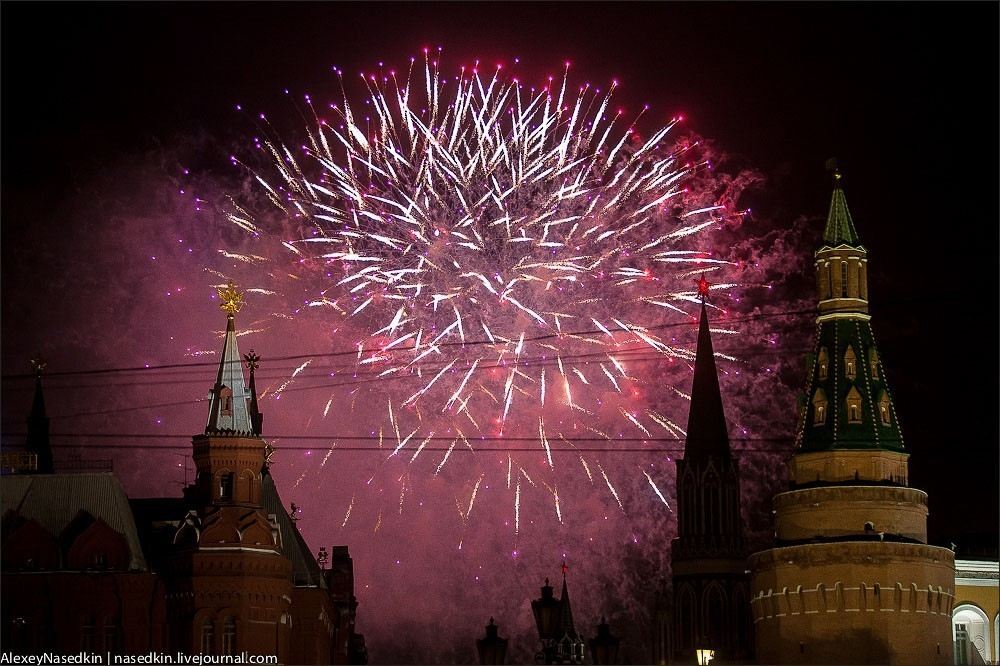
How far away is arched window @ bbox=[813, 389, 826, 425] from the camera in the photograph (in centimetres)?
12262

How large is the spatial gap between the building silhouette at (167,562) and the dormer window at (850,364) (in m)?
27.4

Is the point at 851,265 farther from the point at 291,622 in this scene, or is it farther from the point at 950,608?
the point at 291,622

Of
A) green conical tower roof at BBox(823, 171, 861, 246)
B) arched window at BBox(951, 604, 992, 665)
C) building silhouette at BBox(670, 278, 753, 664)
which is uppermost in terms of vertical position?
green conical tower roof at BBox(823, 171, 861, 246)

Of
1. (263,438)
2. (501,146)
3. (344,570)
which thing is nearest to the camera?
(501,146)

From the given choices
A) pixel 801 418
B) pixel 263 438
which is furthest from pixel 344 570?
pixel 801 418

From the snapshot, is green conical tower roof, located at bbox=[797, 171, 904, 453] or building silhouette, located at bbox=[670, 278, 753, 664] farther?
building silhouette, located at bbox=[670, 278, 753, 664]

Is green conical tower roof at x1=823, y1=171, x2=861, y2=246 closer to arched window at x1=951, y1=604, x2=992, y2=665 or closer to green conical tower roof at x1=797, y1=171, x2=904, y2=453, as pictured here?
green conical tower roof at x1=797, y1=171, x2=904, y2=453

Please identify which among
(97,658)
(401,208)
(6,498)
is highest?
(401,208)

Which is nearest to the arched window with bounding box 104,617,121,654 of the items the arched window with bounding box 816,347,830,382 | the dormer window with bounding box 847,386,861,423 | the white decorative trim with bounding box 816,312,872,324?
the arched window with bounding box 816,347,830,382

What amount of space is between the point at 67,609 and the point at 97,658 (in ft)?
9.49

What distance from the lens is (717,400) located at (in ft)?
457

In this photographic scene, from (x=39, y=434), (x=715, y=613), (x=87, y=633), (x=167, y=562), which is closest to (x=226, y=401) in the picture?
(x=167, y=562)

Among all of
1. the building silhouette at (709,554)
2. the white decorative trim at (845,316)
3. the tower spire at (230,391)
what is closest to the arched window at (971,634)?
the building silhouette at (709,554)

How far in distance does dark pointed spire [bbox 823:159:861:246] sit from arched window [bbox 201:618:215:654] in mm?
34569
